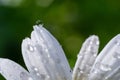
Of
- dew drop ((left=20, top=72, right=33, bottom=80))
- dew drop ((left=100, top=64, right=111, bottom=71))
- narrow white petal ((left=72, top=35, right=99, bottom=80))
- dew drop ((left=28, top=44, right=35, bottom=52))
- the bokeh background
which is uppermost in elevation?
the bokeh background

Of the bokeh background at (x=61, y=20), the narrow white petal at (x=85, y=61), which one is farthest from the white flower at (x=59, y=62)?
the bokeh background at (x=61, y=20)

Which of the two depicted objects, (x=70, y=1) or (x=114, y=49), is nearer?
(x=114, y=49)

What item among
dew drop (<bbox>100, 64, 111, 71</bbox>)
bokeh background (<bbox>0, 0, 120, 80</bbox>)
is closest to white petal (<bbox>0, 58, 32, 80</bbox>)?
dew drop (<bbox>100, 64, 111, 71</bbox>)

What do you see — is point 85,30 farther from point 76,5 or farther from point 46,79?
point 46,79

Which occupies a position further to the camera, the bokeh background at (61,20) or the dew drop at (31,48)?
the bokeh background at (61,20)

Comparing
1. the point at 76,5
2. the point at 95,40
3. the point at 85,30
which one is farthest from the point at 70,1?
the point at 95,40

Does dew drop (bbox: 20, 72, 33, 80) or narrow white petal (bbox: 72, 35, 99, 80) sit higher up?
narrow white petal (bbox: 72, 35, 99, 80)

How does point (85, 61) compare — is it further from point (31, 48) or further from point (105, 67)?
point (31, 48)

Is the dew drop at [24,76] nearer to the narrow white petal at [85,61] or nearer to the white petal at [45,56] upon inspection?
the white petal at [45,56]

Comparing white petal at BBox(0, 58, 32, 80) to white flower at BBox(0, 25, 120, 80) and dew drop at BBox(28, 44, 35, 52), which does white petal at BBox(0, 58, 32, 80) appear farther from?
dew drop at BBox(28, 44, 35, 52)
